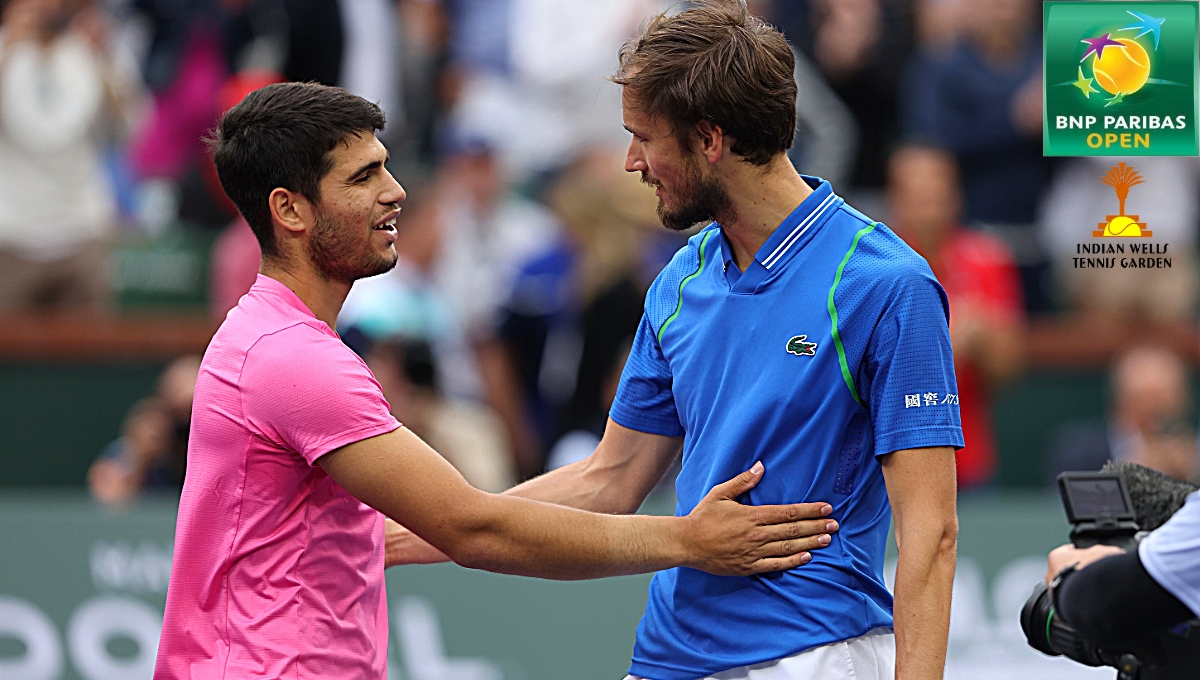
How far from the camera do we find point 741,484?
123 inches

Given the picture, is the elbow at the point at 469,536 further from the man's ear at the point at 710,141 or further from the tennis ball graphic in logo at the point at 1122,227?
the tennis ball graphic in logo at the point at 1122,227

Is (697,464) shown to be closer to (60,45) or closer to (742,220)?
(742,220)

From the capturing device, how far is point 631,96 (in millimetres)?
3234

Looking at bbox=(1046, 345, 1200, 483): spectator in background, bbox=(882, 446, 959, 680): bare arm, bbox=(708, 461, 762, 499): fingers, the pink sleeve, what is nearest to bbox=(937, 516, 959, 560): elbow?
bbox=(882, 446, 959, 680): bare arm

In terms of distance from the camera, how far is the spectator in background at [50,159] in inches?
310

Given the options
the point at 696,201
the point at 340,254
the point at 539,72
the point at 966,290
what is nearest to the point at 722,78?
the point at 696,201

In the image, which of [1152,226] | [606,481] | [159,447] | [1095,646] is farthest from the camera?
[1152,226]

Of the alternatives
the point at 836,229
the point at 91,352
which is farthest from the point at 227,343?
the point at 91,352

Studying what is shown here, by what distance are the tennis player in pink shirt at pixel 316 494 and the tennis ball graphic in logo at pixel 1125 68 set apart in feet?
5.60

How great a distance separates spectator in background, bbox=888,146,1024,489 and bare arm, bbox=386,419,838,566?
3.35 m

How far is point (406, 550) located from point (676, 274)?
980 millimetres

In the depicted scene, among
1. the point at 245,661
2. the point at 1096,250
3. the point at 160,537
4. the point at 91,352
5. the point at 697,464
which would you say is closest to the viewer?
the point at 245,661

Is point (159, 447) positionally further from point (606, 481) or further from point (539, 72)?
point (606, 481)

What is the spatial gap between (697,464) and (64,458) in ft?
18.0
